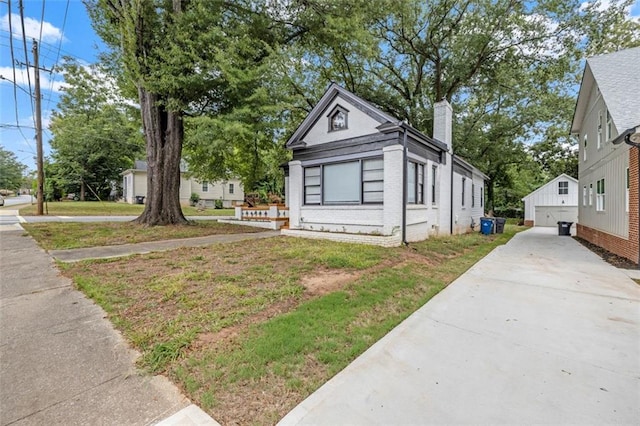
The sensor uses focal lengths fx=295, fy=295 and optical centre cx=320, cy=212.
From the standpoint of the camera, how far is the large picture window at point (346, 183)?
1008 centimetres

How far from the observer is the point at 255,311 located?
12.8 ft

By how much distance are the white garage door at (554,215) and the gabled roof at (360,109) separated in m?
19.4

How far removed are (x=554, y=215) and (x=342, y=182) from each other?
78.7 ft

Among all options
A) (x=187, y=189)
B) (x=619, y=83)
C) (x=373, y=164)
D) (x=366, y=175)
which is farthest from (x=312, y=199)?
(x=187, y=189)

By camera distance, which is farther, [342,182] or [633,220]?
[342,182]

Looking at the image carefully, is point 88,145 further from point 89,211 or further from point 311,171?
point 311,171

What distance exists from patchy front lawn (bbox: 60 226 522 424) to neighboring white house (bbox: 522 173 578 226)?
23895mm

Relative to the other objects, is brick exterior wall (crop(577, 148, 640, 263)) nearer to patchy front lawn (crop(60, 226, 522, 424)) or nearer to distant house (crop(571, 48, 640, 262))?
distant house (crop(571, 48, 640, 262))

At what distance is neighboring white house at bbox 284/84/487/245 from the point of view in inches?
373

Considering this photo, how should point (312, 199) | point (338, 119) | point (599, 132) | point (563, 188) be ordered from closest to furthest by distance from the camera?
point (338, 119), point (599, 132), point (312, 199), point (563, 188)

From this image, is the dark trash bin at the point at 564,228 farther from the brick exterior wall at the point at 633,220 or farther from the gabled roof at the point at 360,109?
the gabled roof at the point at 360,109

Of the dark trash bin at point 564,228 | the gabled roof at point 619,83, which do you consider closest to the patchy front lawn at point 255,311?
the gabled roof at point 619,83

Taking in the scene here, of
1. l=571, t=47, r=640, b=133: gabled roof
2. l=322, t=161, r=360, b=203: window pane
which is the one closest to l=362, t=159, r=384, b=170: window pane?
l=322, t=161, r=360, b=203: window pane

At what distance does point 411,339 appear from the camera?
341 centimetres
